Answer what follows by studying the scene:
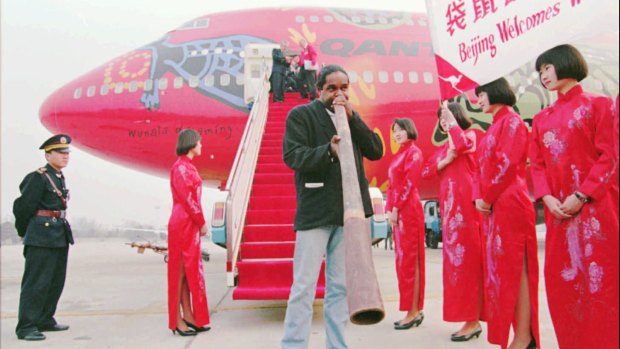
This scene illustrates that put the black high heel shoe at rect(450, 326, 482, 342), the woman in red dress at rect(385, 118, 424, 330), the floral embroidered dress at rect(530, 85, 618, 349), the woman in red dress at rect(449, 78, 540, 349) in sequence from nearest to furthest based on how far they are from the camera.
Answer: the floral embroidered dress at rect(530, 85, 618, 349)
the woman in red dress at rect(449, 78, 540, 349)
the black high heel shoe at rect(450, 326, 482, 342)
the woman in red dress at rect(385, 118, 424, 330)

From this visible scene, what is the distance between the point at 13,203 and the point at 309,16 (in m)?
8.07

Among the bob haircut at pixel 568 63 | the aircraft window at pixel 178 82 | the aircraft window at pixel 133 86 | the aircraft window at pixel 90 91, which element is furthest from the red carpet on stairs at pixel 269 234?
the aircraft window at pixel 90 91

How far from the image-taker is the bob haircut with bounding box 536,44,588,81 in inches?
91.7

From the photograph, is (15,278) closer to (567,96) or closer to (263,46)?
(263,46)

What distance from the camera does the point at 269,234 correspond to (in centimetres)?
470

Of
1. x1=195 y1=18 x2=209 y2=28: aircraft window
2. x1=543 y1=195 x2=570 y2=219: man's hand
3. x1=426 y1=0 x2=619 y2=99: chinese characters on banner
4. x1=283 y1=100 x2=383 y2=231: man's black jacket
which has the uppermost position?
x1=195 y1=18 x2=209 y2=28: aircraft window

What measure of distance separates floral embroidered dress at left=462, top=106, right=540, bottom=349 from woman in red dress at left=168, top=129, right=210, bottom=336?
206 cm

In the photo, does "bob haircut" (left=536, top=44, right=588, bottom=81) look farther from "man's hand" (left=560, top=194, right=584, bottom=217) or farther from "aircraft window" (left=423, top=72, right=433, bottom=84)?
"aircraft window" (left=423, top=72, right=433, bottom=84)

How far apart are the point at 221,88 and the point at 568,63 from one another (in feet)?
26.3

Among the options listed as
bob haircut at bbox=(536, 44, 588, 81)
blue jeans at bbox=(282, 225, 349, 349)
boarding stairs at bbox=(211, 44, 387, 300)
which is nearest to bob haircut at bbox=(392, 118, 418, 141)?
boarding stairs at bbox=(211, 44, 387, 300)

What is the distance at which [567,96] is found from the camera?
7.72 ft

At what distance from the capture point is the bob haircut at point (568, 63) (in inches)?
91.7

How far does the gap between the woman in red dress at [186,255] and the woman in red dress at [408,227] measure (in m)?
1.49

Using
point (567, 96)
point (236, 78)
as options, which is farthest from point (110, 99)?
point (567, 96)
